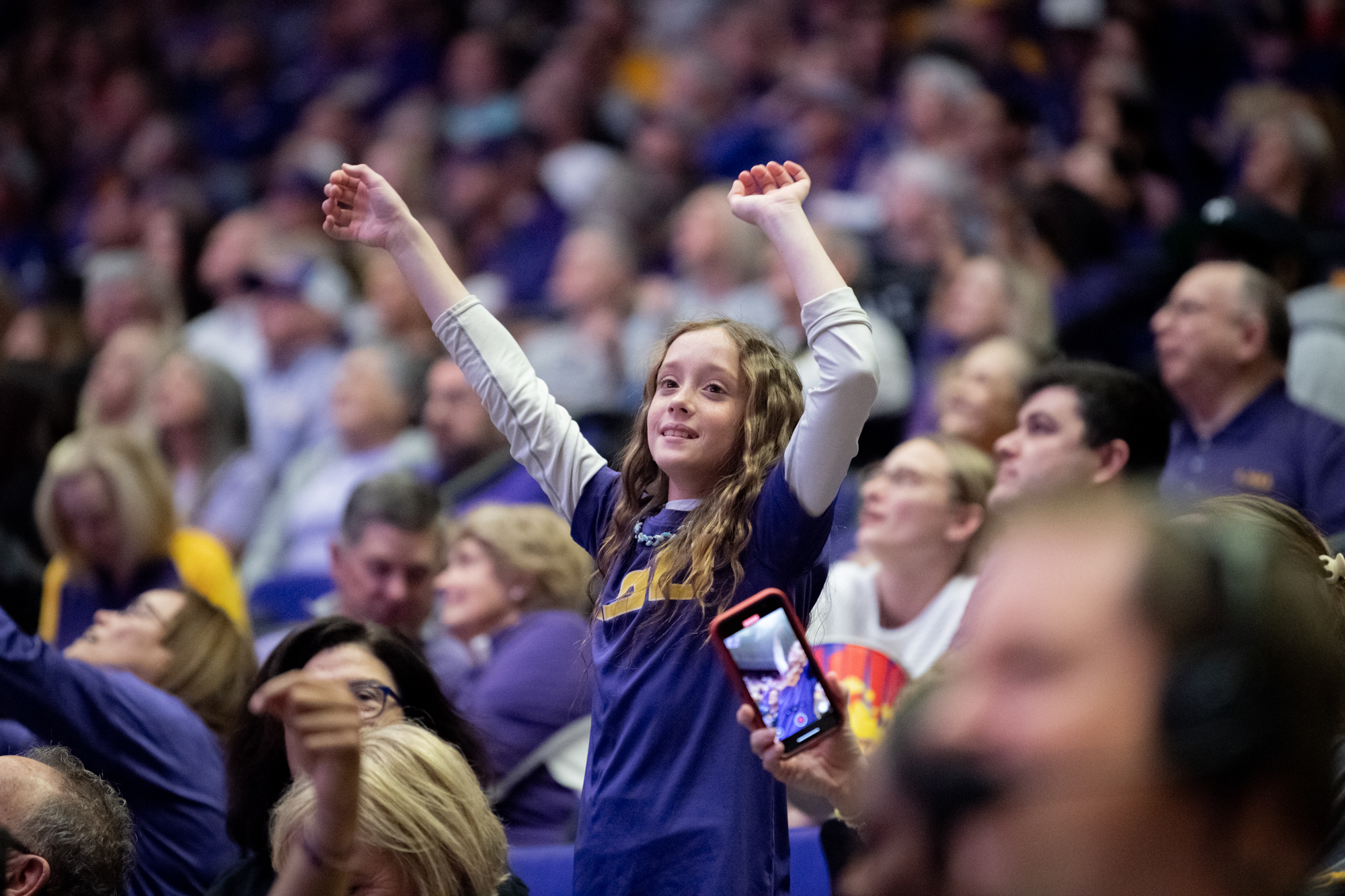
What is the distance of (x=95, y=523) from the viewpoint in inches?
163

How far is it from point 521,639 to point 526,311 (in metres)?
3.41

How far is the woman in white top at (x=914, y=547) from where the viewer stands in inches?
132

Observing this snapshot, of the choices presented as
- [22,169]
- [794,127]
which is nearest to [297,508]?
[794,127]

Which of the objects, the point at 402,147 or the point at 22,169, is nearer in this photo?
the point at 402,147

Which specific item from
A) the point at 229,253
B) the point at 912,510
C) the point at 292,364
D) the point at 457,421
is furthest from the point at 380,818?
the point at 229,253

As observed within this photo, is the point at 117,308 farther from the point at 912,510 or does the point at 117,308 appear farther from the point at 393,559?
the point at 912,510

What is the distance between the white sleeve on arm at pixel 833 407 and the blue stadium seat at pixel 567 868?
2.94ft

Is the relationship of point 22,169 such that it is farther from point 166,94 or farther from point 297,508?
point 297,508

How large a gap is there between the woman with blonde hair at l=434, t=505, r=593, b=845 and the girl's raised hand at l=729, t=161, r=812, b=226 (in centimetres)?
87

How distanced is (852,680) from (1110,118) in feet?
13.6

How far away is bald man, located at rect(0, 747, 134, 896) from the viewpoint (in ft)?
6.57

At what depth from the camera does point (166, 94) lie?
32.8ft

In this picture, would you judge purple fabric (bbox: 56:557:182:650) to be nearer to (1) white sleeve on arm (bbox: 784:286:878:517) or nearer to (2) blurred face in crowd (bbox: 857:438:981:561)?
(2) blurred face in crowd (bbox: 857:438:981:561)

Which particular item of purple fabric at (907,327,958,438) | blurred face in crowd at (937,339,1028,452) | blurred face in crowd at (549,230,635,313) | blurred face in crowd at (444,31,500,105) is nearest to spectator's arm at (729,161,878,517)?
blurred face in crowd at (937,339,1028,452)
